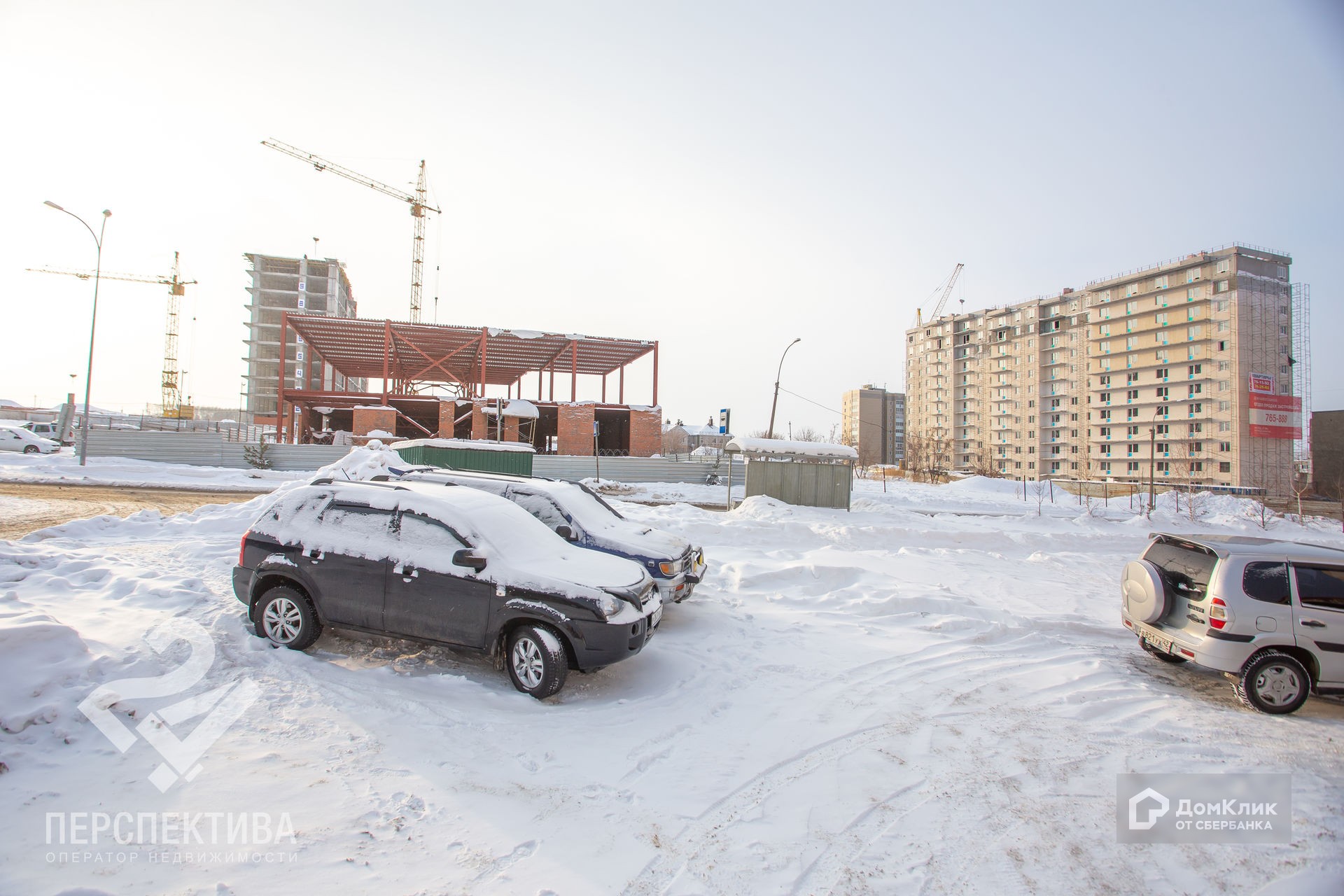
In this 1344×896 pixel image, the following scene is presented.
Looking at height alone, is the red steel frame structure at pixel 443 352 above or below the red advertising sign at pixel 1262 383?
below

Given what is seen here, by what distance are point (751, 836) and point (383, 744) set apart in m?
2.45

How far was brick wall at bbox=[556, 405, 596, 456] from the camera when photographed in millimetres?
33344

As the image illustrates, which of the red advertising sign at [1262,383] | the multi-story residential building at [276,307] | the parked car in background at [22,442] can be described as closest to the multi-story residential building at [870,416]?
the red advertising sign at [1262,383]

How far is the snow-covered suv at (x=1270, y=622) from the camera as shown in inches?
209

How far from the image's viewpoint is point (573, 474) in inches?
1135

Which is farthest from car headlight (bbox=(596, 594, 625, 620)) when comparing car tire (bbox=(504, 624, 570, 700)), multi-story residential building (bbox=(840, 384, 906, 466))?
multi-story residential building (bbox=(840, 384, 906, 466))

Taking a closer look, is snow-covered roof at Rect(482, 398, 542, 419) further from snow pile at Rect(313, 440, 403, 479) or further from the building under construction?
snow pile at Rect(313, 440, 403, 479)

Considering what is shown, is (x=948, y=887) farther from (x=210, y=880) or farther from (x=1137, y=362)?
(x=1137, y=362)

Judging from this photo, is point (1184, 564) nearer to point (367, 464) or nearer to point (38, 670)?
point (38, 670)

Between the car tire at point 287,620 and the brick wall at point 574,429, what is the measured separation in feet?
91.1

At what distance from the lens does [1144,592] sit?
625 centimetres

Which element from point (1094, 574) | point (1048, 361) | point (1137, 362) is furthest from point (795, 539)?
point (1048, 361)

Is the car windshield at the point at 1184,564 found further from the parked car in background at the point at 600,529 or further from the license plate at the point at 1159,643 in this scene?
the parked car in background at the point at 600,529

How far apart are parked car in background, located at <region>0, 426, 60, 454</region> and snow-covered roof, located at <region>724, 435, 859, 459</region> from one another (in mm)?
32534
